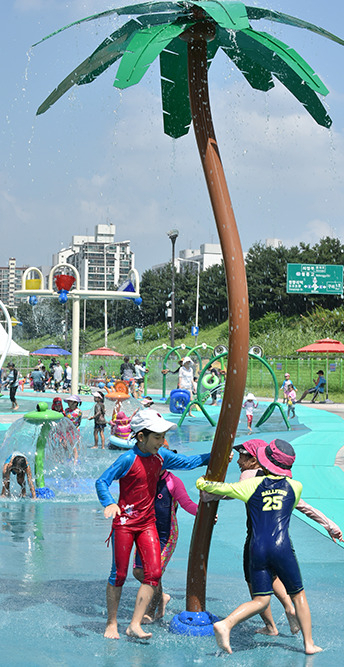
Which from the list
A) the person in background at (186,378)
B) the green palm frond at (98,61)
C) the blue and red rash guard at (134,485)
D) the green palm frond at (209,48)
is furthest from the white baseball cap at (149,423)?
the person in background at (186,378)

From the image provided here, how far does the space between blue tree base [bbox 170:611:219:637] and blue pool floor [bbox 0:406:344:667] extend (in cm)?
6

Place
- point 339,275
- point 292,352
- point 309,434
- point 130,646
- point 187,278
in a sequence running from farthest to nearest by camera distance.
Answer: point 187,278, point 292,352, point 339,275, point 309,434, point 130,646

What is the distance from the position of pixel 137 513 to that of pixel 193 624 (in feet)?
2.70

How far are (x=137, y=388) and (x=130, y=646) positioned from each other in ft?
88.1

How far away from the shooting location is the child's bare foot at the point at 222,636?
462cm

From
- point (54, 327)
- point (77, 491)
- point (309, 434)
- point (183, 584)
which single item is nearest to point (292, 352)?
point (309, 434)

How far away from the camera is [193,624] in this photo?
518cm

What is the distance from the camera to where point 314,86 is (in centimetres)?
539

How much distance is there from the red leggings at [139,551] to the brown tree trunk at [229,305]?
30cm

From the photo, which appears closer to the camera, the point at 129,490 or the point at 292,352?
the point at 129,490

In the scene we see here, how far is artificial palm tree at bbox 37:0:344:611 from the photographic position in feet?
16.9

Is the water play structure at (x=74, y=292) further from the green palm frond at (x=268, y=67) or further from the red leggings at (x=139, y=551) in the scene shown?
the red leggings at (x=139, y=551)

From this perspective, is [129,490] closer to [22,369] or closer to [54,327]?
[22,369]

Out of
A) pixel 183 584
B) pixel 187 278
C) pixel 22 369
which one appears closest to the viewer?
pixel 183 584
